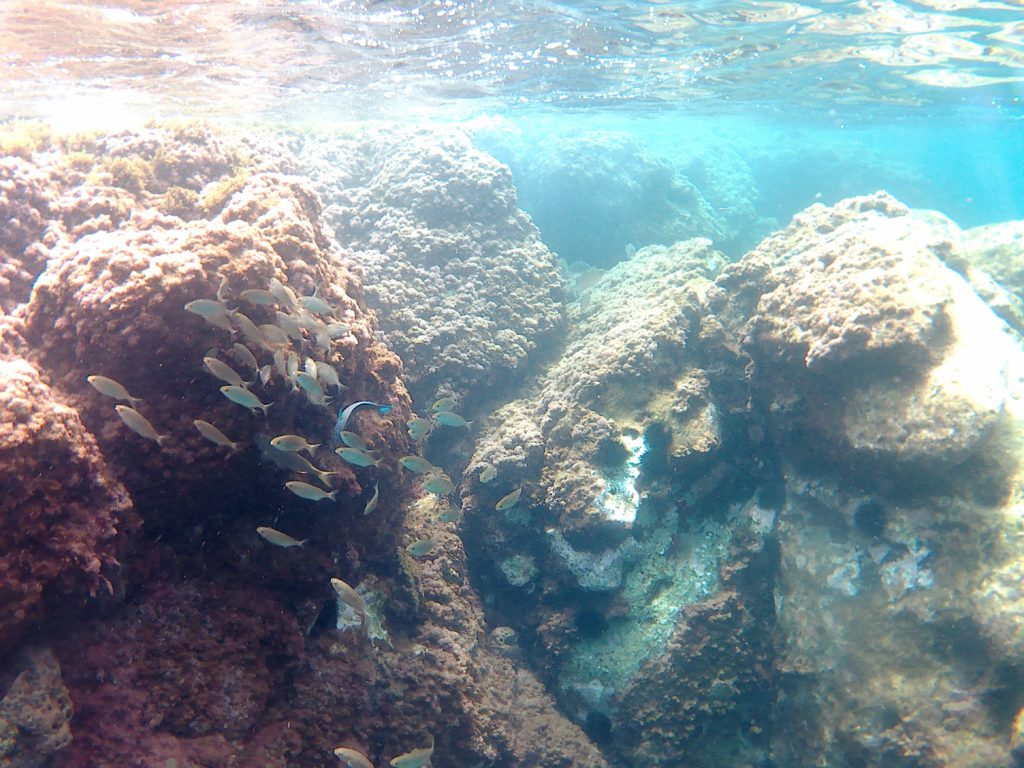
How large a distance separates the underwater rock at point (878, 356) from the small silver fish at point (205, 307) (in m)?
6.20

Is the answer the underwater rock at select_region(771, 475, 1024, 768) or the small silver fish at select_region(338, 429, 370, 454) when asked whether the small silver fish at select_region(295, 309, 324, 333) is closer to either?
the small silver fish at select_region(338, 429, 370, 454)

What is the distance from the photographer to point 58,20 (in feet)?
35.0

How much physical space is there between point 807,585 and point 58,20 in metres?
16.7

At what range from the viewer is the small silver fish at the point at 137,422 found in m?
3.49

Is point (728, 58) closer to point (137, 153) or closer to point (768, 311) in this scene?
point (768, 311)

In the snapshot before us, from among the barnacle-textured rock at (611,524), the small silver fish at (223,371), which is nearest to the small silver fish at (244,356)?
the small silver fish at (223,371)

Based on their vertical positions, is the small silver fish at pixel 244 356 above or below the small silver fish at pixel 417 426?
above

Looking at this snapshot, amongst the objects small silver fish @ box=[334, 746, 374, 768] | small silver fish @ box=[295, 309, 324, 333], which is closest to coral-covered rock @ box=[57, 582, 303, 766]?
small silver fish @ box=[334, 746, 374, 768]

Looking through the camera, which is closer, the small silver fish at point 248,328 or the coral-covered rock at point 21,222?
the small silver fish at point 248,328

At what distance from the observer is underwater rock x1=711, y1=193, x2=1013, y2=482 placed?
18.8 ft

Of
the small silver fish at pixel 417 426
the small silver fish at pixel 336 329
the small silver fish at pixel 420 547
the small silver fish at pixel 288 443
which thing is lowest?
the small silver fish at pixel 420 547

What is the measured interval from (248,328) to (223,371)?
15.7 inches

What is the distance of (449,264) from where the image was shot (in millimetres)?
10266

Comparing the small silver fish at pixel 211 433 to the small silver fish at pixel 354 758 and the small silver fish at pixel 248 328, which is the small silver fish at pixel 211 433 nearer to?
the small silver fish at pixel 248 328
